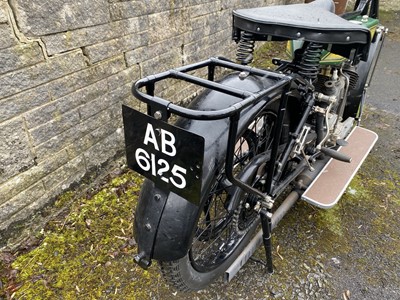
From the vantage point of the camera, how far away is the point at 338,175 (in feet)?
8.84

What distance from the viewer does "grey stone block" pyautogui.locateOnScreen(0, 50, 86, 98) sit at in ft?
6.72

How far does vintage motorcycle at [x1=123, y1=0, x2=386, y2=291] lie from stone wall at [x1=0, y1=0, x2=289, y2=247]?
94cm

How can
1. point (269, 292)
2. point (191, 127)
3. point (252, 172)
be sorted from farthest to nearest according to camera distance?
point (269, 292)
point (252, 172)
point (191, 127)

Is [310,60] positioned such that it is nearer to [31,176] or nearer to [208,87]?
[208,87]

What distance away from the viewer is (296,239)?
8.29ft

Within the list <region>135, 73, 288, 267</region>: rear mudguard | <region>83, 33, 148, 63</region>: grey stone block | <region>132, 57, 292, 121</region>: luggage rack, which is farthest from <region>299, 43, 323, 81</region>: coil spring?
<region>83, 33, 148, 63</region>: grey stone block

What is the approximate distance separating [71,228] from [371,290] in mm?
2180

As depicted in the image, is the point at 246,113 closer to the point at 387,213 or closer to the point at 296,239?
the point at 296,239

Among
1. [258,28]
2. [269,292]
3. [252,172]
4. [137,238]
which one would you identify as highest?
[258,28]

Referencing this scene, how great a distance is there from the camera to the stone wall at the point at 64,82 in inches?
82.7

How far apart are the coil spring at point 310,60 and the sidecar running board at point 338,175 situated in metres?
0.88

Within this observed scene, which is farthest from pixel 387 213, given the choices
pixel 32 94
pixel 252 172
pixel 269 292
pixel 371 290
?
pixel 32 94

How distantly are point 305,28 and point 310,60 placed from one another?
0.23m

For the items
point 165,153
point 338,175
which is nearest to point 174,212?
point 165,153
